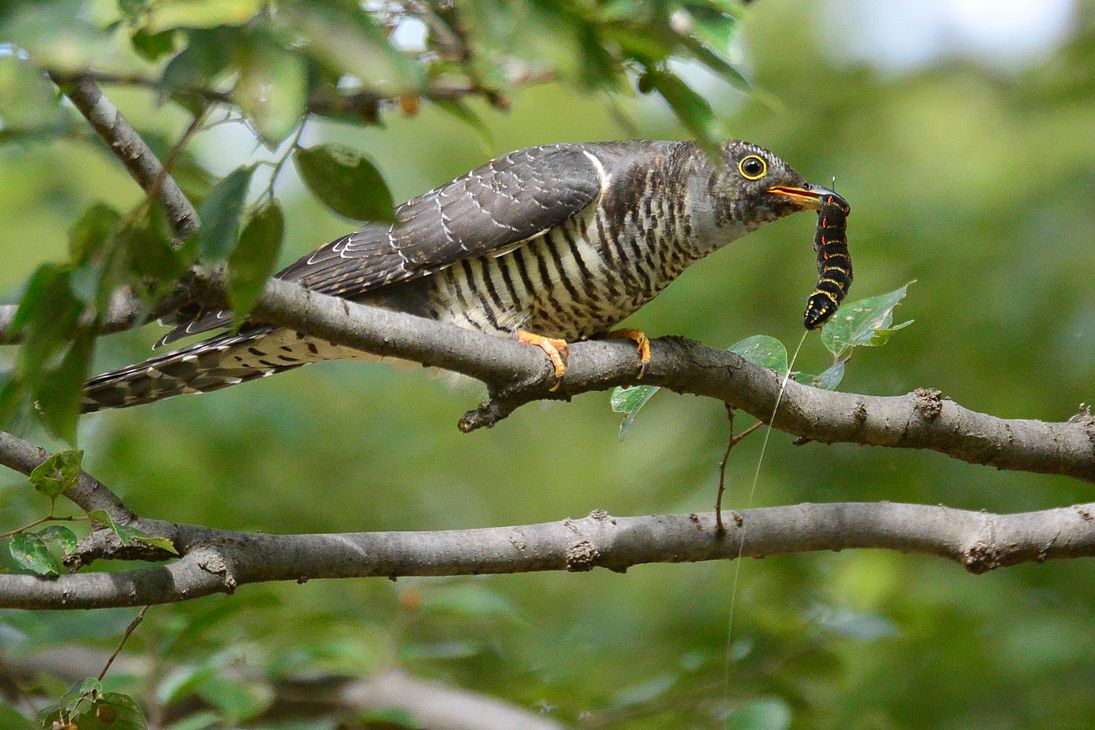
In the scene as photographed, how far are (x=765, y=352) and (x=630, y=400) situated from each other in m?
0.32

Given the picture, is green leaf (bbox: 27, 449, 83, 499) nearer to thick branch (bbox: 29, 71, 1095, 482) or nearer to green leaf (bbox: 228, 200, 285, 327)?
thick branch (bbox: 29, 71, 1095, 482)

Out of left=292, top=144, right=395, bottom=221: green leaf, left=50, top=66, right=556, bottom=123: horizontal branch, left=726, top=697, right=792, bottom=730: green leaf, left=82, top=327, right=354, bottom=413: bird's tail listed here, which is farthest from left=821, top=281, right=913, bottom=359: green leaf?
left=292, top=144, right=395, bottom=221: green leaf

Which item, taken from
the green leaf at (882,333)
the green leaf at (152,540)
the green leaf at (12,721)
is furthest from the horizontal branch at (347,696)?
the green leaf at (12,721)

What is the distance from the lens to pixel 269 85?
3.25 ft

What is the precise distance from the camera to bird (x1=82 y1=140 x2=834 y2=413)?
299 cm

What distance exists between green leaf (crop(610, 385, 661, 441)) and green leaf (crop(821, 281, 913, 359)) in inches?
15.8

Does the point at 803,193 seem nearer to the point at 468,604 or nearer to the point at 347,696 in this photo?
the point at 468,604

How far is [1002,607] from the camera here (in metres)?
3.71

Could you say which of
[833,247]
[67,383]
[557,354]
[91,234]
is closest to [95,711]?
[67,383]

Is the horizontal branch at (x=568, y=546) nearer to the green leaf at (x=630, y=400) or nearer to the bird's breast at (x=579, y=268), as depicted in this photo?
the green leaf at (x=630, y=400)

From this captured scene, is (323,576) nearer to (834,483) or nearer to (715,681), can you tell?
(715,681)

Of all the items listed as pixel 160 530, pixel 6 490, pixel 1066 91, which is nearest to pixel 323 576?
pixel 160 530

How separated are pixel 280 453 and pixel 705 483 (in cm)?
182

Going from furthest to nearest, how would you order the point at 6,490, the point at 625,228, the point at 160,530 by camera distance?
the point at 625,228 < the point at 6,490 < the point at 160,530
